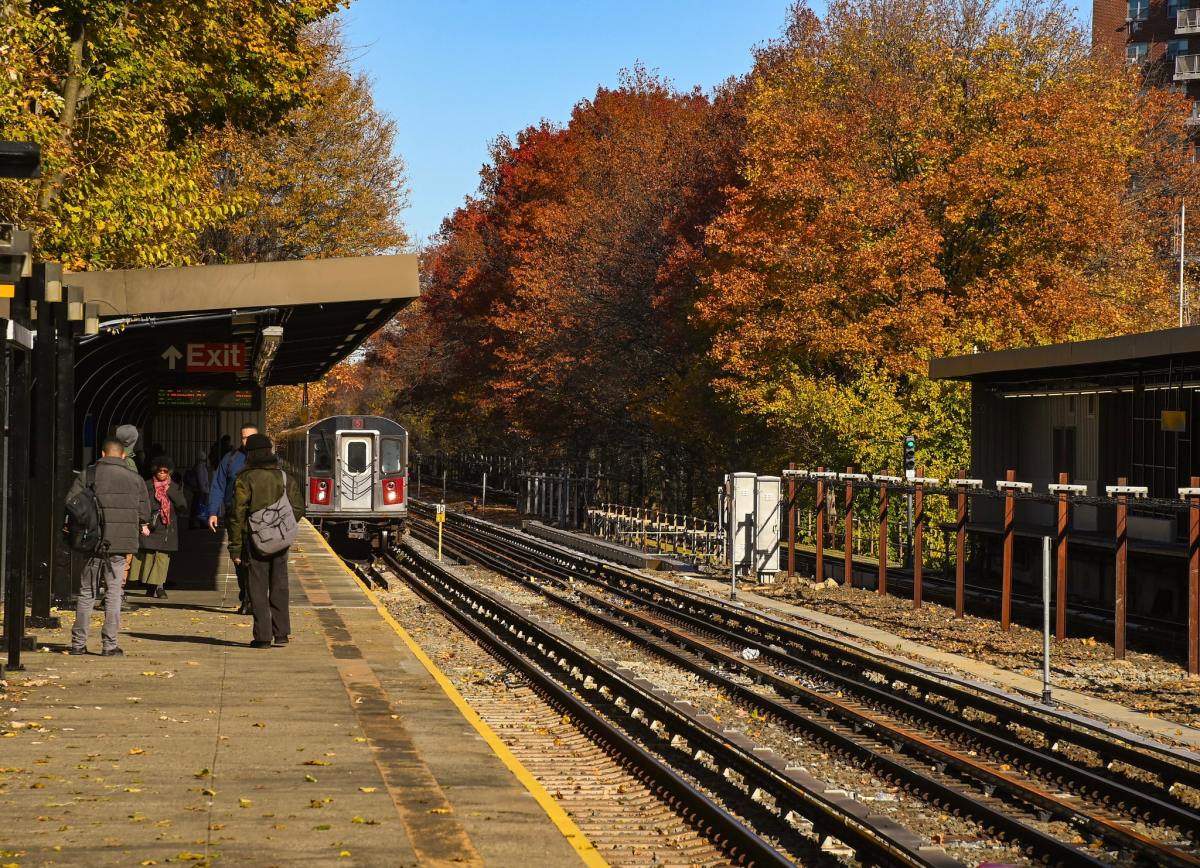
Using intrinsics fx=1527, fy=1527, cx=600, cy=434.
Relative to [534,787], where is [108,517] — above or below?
above

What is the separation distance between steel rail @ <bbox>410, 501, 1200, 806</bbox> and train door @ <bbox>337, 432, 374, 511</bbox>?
982 cm

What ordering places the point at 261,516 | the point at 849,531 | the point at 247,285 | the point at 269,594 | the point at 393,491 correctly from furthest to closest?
the point at 393,491
the point at 849,531
the point at 247,285
the point at 269,594
the point at 261,516

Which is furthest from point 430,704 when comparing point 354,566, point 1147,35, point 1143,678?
point 1147,35

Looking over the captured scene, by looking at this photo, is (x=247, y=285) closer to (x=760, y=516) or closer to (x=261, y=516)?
(x=261, y=516)

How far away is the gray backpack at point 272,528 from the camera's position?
12797mm

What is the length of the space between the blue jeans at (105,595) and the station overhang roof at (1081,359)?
14.3 metres

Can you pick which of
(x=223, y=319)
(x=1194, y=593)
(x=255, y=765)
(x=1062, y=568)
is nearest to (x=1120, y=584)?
(x=1194, y=593)

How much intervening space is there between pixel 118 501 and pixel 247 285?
308 centimetres

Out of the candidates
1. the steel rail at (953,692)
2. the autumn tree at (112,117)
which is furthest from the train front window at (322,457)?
the autumn tree at (112,117)

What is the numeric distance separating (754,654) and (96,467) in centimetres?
824

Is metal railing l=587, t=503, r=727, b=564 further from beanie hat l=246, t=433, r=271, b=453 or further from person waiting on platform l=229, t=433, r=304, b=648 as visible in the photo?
beanie hat l=246, t=433, r=271, b=453

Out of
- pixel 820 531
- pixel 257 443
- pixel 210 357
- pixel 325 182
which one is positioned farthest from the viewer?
pixel 325 182

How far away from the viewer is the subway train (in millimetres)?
35125

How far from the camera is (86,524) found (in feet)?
A: 39.7
